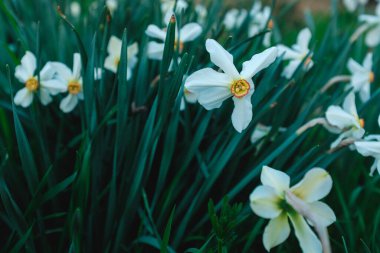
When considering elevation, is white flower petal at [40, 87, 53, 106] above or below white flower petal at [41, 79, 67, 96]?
below

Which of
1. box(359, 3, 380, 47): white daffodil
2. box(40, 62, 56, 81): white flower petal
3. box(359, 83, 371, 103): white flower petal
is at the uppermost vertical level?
box(40, 62, 56, 81): white flower petal

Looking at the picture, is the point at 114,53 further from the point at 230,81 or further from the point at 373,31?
the point at 373,31

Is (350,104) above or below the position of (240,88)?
below

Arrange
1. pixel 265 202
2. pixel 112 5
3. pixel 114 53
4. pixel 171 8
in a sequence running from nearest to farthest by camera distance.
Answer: pixel 265 202
pixel 114 53
pixel 171 8
pixel 112 5

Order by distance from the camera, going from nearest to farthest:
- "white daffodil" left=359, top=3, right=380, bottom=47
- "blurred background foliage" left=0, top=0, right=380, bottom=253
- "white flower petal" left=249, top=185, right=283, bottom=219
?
"white flower petal" left=249, top=185, right=283, bottom=219 → "blurred background foliage" left=0, top=0, right=380, bottom=253 → "white daffodil" left=359, top=3, right=380, bottom=47

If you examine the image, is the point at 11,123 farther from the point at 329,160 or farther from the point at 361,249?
the point at 361,249

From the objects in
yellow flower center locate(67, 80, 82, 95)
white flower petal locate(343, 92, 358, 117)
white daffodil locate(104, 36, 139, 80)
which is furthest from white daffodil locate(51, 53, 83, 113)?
white flower petal locate(343, 92, 358, 117)

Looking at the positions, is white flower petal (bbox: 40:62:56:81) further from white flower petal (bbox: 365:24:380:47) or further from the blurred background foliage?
white flower petal (bbox: 365:24:380:47)

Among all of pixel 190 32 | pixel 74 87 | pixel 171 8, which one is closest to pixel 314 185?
pixel 190 32
